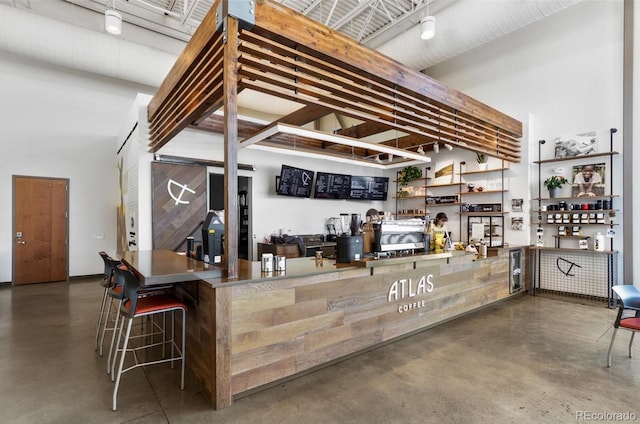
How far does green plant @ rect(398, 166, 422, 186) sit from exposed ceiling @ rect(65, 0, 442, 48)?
3.14 metres

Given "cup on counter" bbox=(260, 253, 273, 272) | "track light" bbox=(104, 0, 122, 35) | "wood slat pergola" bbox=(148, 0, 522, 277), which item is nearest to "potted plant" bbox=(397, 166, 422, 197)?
"wood slat pergola" bbox=(148, 0, 522, 277)

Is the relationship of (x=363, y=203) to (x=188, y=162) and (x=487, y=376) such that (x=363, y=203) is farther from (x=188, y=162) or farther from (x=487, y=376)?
(x=487, y=376)

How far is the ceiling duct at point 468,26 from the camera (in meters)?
4.84

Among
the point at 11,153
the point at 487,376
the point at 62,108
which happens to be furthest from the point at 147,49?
the point at 487,376

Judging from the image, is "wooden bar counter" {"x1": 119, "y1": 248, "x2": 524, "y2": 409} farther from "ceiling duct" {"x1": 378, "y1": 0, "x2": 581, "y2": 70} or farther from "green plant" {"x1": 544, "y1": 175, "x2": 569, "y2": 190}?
"ceiling duct" {"x1": 378, "y1": 0, "x2": 581, "y2": 70}

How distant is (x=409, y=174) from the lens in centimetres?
815

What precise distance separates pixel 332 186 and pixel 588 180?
486cm

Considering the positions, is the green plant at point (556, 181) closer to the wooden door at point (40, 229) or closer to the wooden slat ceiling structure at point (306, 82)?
the wooden slat ceiling structure at point (306, 82)

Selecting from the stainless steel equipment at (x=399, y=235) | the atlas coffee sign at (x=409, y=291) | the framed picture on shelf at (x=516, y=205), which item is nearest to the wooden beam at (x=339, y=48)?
the stainless steel equipment at (x=399, y=235)

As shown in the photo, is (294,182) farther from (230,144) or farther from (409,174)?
(230,144)

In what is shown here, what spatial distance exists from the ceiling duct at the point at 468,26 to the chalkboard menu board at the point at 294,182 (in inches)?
123

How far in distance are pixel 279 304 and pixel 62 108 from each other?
7441 millimetres

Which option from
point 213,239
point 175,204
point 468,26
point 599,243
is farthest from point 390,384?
point 468,26

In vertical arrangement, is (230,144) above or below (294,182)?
below
